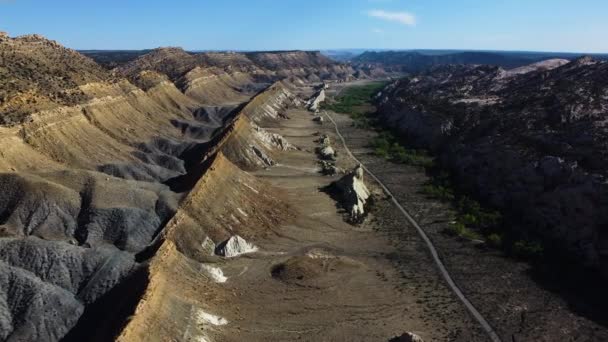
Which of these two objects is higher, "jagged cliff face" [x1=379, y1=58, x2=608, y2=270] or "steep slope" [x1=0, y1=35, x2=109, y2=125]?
"steep slope" [x1=0, y1=35, x2=109, y2=125]

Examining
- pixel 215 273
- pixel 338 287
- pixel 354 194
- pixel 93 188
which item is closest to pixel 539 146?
pixel 354 194

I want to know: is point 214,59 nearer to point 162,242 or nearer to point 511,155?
point 511,155

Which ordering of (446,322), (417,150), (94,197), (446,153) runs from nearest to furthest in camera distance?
(446,322) < (94,197) < (446,153) < (417,150)

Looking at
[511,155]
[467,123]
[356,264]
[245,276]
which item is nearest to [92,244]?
[245,276]

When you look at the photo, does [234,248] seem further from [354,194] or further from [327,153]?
[327,153]

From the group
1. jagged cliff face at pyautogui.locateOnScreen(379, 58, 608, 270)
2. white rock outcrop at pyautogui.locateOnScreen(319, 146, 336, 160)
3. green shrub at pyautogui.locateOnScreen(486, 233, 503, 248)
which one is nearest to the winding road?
green shrub at pyautogui.locateOnScreen(486, 233, 503, 248)

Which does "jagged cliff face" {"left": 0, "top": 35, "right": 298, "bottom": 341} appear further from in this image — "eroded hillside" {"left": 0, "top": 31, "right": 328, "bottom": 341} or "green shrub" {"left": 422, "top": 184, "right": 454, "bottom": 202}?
"green shrub" {"left": 422, "top": 184, "right": 454, "bottom": 202}
